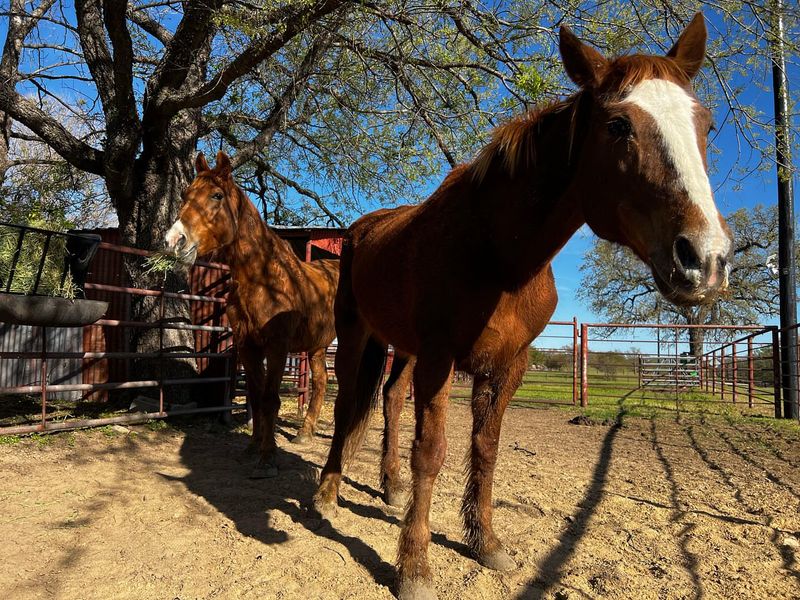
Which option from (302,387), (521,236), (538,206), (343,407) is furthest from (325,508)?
(302,387)

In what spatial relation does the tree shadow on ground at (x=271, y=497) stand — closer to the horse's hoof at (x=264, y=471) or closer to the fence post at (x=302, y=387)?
the horse's hoof at (x=264, y=471)

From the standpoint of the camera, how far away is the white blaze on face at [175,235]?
14.3 ft

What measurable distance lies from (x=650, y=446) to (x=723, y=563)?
3550 millimetres

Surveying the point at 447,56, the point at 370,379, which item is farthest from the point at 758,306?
the point at 370,379

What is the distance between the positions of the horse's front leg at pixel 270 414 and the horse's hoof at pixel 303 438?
0.77 m

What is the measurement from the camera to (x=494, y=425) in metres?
2.66

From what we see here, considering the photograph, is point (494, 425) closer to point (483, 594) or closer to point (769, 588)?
point (483, 594)

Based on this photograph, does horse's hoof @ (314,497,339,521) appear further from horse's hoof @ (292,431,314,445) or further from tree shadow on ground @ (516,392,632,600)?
horse's hoof @ (292,431,314,445)

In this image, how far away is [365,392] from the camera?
11.9ft

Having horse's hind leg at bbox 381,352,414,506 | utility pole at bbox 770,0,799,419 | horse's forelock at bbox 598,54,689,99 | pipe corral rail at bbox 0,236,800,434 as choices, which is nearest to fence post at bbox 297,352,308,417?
pipe corral rail at bbox 0,236,800,434

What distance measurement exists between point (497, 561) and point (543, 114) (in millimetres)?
2244

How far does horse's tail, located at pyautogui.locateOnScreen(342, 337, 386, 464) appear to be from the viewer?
3.51 metres

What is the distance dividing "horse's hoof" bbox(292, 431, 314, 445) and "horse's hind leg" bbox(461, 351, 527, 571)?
3217mm

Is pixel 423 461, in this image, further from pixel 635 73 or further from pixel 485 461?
pixel 635 73
